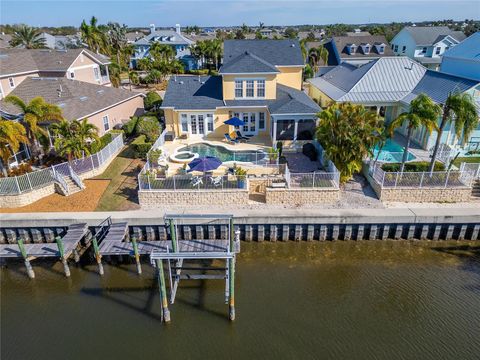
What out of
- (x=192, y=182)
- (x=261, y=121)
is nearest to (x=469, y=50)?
(x=261, y=121)

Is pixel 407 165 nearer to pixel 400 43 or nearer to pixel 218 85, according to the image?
pixel 218 85

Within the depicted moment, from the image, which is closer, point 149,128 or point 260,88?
point 260,88

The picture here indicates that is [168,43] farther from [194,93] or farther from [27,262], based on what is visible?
[27,262]

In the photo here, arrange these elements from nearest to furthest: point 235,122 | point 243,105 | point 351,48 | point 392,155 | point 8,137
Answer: point 8,137 → point 392,155 → point 235,122 → point 243,105 → point 351,48

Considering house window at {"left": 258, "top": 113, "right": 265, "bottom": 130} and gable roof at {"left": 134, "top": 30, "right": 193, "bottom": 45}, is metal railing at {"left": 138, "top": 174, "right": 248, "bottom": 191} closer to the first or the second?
house window at {"left": 258, "top": 113, "right": 265, "bottom": 130}

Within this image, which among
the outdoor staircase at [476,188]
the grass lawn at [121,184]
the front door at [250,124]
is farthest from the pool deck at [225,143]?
the outdoor staircase at [476,188]

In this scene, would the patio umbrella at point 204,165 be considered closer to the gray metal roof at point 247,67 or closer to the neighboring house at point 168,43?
the gray metal roof at point 247,67

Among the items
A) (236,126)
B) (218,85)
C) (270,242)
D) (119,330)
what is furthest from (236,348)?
(218,85)
